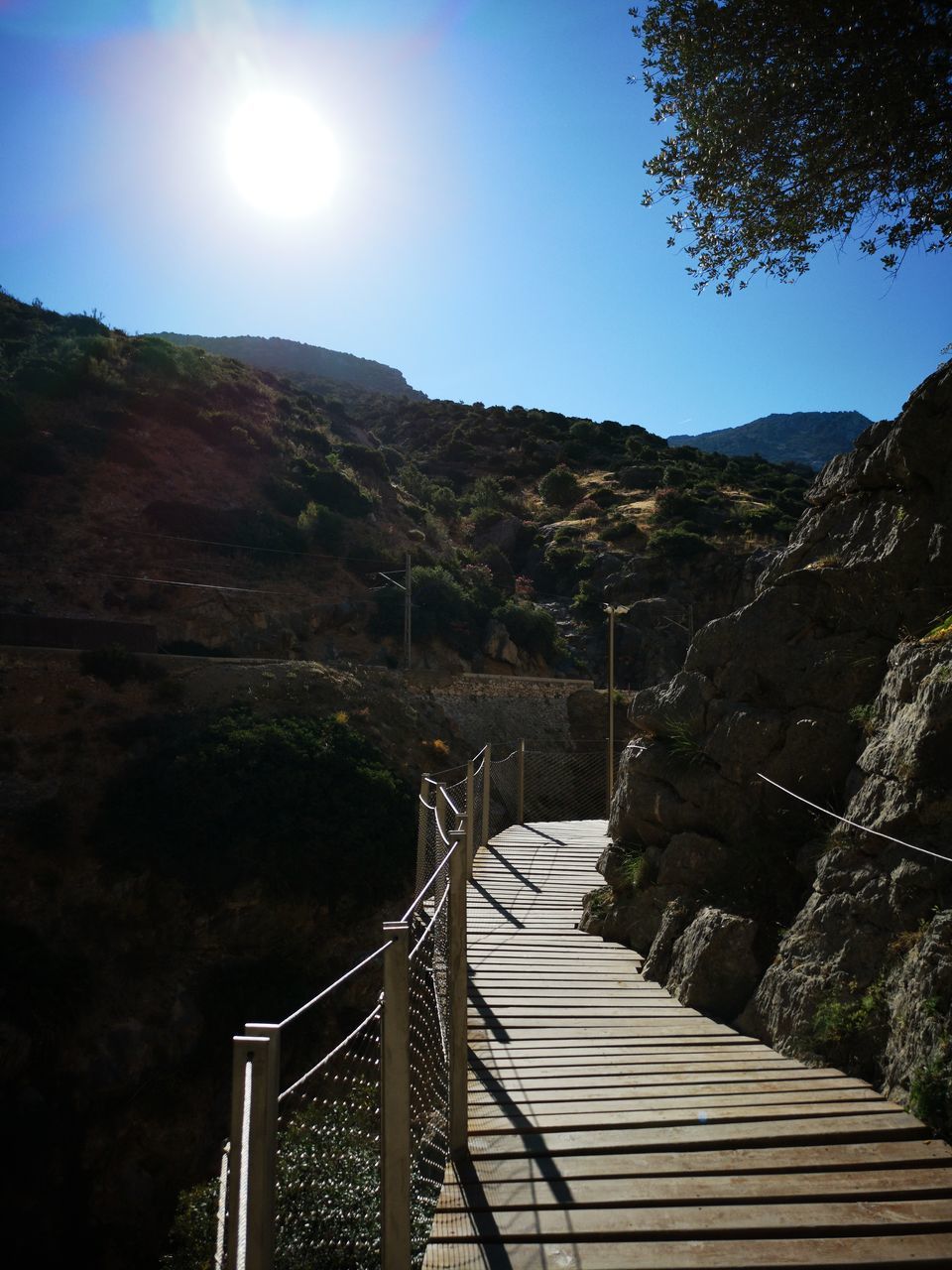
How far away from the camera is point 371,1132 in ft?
24.6

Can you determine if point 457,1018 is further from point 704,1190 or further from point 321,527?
point 321,527

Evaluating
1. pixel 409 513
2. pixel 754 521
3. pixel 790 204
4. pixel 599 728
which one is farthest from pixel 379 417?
pixel 790 204

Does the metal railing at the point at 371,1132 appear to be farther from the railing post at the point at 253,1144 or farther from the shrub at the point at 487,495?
the shrub at the point at 487,495

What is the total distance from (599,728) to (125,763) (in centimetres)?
1488

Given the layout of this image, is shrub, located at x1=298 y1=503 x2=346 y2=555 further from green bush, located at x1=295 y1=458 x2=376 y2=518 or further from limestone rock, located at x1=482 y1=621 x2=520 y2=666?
limestone rock, located at x1=482 y1=621 x2=520 y2=666

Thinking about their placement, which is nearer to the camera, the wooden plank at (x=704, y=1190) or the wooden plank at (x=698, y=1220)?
Result: the wooden plank at (x=698, y=1220)

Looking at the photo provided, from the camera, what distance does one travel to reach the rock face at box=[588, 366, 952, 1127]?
4.34m

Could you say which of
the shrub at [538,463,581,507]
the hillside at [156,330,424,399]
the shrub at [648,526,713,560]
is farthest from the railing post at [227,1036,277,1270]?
the hillside at [156,330,424,399]

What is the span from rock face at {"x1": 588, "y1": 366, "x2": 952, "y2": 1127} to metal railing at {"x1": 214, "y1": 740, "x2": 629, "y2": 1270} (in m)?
1.80

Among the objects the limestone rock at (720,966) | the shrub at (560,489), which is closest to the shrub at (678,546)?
the shrub at (560,489)

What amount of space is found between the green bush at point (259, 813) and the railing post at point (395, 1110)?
15.0m

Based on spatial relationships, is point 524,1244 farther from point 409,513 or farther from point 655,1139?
point 409,513

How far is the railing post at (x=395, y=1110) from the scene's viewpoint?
8.86ft

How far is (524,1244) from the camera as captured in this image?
2934mm
